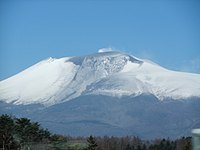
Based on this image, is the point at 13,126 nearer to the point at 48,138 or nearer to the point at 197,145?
the point at 48,138

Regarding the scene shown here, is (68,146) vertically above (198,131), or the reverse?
(68,146)

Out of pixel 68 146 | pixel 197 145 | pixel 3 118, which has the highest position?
pixel 3 118

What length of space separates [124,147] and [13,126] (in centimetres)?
4220

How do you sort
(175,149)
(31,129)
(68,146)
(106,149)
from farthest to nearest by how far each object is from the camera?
(106,149)
(175,149)
(31,129)
(68,146)

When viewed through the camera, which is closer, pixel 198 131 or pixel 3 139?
pixel 198 131

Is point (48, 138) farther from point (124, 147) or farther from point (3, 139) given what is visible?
point (124, 147)

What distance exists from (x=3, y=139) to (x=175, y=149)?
128 ft

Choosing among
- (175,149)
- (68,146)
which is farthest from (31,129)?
(175,149)

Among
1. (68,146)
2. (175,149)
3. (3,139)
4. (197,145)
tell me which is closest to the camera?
(197,145)

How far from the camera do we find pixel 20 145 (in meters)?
47.1

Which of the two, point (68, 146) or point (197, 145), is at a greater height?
point (68, 146)

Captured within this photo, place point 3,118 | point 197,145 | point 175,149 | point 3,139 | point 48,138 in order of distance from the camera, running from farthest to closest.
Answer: point 175,149 → point 48,138 → point 3,118 → point 3,139 → point 197,145

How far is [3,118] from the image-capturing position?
149 feet

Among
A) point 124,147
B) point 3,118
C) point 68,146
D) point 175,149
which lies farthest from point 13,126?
point 124,147
